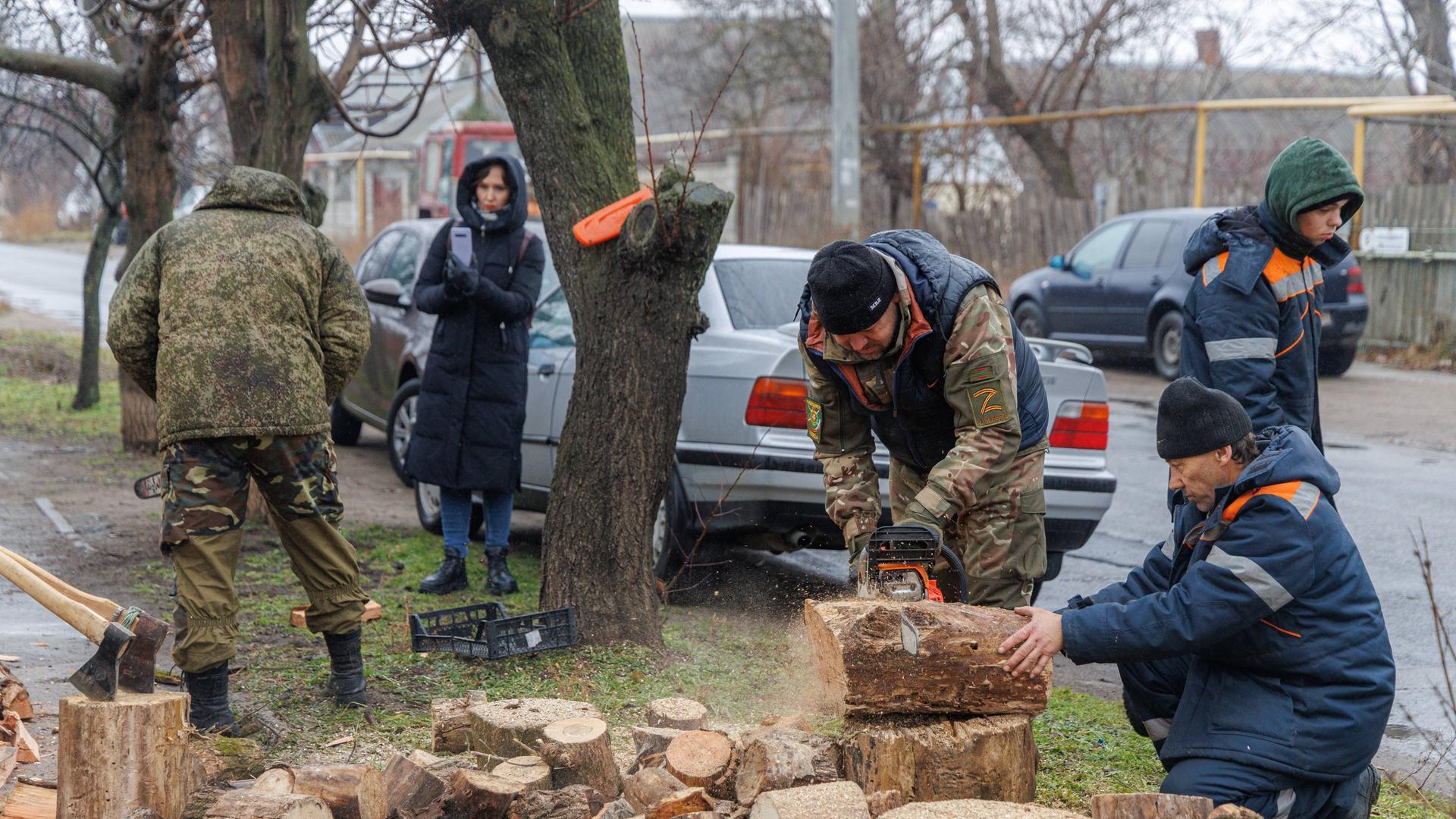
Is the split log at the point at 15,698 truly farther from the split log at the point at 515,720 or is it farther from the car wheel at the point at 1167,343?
the car wheel at the point at 1167,343

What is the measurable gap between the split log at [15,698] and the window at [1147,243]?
11639mm

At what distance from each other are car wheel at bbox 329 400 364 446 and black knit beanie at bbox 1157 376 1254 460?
777 cm

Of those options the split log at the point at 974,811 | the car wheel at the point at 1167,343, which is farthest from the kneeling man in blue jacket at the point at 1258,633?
the car wheel at the point at 1167,343

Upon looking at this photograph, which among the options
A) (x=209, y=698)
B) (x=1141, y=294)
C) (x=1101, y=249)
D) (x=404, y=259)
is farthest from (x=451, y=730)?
(x=1101, y=249)

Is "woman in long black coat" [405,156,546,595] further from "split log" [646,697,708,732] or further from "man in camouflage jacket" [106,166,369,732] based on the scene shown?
"split log" [646,697,708,732]

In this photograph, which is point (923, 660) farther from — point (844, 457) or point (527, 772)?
point (527, 772)

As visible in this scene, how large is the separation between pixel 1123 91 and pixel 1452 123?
9.74m

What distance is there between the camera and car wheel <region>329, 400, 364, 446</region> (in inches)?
395

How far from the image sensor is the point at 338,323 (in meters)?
4.54

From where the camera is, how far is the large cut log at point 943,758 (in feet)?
10.8

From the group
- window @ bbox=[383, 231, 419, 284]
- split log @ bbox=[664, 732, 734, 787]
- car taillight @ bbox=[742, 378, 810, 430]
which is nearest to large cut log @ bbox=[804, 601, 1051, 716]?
split log @ bbox=[664, 732, 734, 787]

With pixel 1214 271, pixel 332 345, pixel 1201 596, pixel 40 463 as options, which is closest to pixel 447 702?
pixel 332 345

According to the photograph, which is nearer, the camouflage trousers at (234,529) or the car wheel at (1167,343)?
the camouflage trousers at (234,529)

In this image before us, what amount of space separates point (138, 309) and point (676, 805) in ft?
8.03
